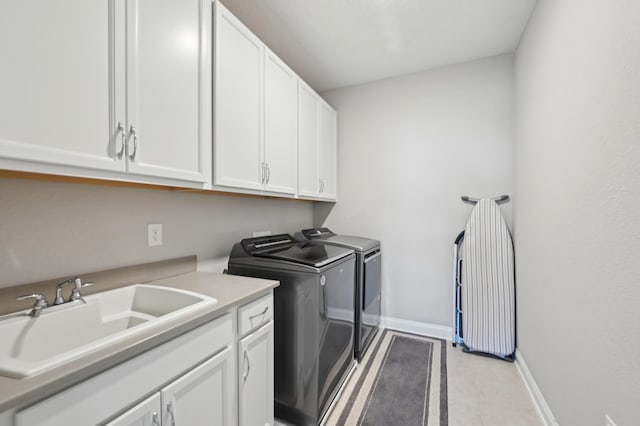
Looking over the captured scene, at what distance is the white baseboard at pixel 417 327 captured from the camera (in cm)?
268

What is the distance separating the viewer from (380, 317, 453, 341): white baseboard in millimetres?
2682

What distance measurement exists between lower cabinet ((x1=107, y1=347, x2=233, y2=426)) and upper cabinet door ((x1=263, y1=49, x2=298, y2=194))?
1134 mm

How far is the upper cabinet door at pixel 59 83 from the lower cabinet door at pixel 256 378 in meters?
0.97

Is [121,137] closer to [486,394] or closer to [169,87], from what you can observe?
[169,87]

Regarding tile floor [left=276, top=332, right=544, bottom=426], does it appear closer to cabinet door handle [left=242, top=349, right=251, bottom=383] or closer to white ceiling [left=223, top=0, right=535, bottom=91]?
cabinet door handle [left=242, top=349, right=251, bottom=383]

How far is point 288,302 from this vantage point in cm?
161

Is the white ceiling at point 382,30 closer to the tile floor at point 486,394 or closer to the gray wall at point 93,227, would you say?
the gray wall at point 93,227

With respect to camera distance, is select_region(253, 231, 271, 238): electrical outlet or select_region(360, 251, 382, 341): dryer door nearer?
select_region(253, 231, 271, 238): electrical outlet

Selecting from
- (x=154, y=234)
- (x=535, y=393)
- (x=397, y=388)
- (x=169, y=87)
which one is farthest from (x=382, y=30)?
(x=535, y=393)

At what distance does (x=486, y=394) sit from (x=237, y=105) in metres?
2.55

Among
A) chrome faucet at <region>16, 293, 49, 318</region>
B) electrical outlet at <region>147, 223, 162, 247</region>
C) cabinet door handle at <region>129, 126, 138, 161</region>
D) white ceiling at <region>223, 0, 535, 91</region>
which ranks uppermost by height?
white ceiling at <region>223, 0, 535, 91</region>

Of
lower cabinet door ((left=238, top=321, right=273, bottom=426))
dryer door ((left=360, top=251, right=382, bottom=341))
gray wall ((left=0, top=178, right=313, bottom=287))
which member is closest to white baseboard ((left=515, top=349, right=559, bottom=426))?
dryer door ((left=360, top=251, right=382, bottom=341))

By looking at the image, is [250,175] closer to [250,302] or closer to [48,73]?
[250,302]

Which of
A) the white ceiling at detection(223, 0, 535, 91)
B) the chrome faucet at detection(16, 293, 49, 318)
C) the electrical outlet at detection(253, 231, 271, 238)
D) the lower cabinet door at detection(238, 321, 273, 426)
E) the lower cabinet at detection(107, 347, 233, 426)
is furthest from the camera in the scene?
the electrical outlet at detection(253, 231, 271, 238)
